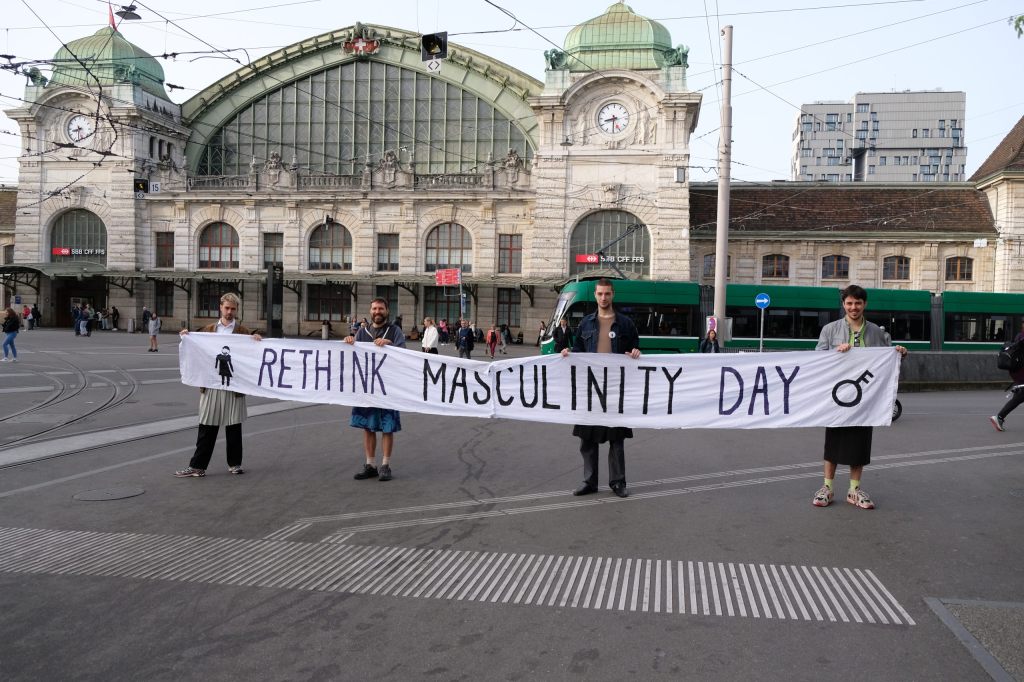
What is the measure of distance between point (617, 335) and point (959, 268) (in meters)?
44.4

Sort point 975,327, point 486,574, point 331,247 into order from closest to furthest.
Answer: point 486,574
point 975,327
point 331,247

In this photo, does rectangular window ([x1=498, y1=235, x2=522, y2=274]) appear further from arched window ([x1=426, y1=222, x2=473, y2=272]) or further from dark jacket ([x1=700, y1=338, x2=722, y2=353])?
dark jacket ([x1=700, y1=338, x2=722, y2=353])

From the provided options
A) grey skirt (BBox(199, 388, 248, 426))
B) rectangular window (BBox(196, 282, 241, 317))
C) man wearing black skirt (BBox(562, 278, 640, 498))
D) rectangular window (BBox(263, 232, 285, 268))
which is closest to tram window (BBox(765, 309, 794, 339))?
man wearing black skirt (BBox(562, 278, 640, 498))

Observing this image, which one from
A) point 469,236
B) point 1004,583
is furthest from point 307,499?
point 469,236

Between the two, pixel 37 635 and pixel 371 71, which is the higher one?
pixel 371 71

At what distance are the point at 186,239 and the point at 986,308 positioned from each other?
45.6m

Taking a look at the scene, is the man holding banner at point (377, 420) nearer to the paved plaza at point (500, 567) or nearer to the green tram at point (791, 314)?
the paved plaza at point (500, 567)

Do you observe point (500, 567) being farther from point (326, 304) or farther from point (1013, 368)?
point (326, 304)

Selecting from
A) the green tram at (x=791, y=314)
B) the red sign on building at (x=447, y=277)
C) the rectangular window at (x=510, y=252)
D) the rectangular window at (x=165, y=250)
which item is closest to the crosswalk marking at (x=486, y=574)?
the green tram at (x=791, y=314)

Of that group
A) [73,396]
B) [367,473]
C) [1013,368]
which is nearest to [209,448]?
[367,473]

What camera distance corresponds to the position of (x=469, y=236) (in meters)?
47.2

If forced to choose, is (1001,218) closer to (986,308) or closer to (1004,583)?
(986,308)

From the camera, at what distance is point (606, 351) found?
27.1 feet

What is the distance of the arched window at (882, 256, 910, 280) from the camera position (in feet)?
147
